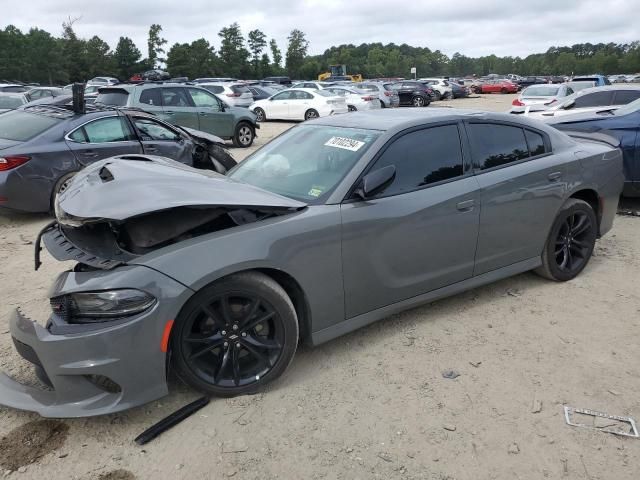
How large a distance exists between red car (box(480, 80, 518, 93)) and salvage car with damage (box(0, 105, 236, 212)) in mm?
44247

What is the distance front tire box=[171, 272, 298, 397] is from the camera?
283 centimetres

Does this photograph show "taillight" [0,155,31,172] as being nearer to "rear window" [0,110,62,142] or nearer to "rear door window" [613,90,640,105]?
"rear window" [0,110,62,142]

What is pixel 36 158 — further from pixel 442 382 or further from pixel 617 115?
pixel 617 115

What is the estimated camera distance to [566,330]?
12.4ft

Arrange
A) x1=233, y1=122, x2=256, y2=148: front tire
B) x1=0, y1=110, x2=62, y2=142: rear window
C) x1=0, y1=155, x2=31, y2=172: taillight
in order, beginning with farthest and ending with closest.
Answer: x1=233, y1=122, x2=256, y2=148: front tire < x1=0, y1=110, x2=62, y2=142: rear window < x1=0, y1=155, x2=31, y2=172: taillight

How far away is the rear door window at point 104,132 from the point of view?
7.07m

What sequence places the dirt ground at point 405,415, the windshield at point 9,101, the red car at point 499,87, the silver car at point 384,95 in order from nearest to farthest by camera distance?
the dirt ground at point 405,415 → the windshield at point 9,101 → the silver car at point 384,95 → the red car at point 499,87

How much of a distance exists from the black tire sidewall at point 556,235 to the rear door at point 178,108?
9.67m

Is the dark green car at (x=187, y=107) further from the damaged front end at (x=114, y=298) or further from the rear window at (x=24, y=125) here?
the damaged front end at (x=114, y=298)

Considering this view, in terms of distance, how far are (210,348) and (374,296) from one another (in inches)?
43.7

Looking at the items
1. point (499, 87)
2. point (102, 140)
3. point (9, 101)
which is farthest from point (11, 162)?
point (499, 87)

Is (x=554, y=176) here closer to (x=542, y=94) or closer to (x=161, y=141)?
(x=161, y=141)

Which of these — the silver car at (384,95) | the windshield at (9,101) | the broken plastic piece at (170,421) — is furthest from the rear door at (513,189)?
the silver car at (384,95)

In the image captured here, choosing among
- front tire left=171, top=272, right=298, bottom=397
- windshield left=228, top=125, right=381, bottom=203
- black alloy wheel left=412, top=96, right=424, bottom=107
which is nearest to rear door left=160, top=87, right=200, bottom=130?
windshield left=228, top=125, right=381, bottom=203
